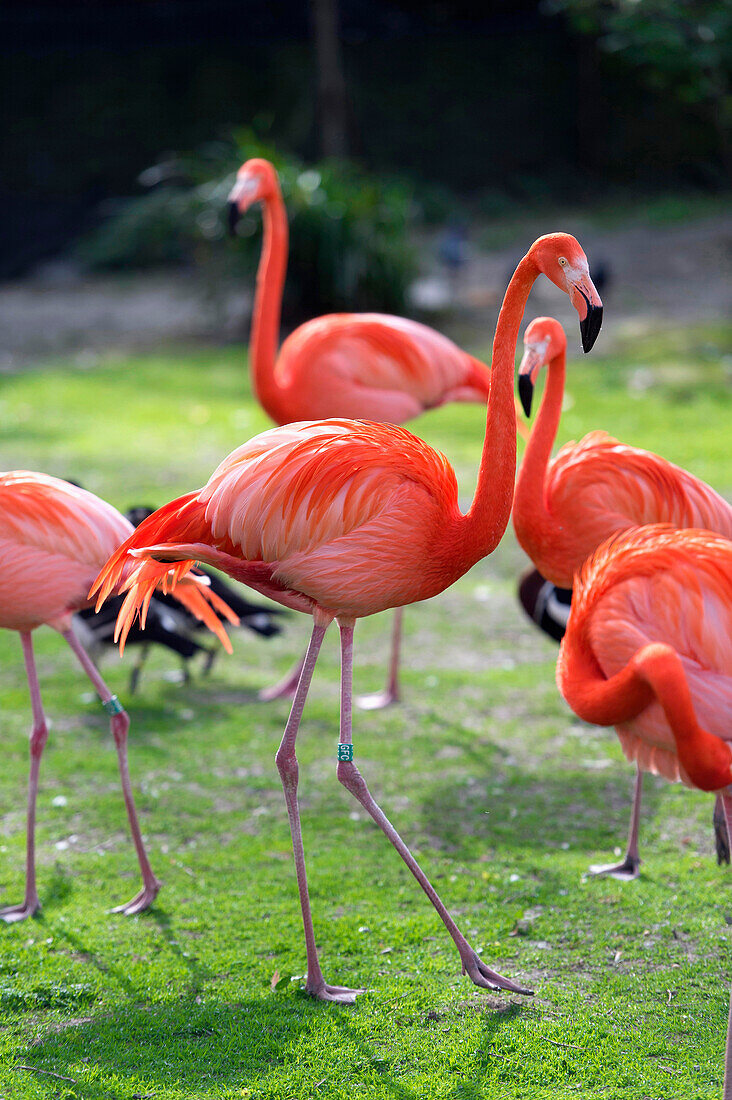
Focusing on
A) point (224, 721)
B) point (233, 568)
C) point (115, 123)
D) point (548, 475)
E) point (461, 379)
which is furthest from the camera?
point (115, 123)

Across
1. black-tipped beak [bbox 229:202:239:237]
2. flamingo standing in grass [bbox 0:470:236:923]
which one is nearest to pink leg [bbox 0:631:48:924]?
flamingo standing in grass [bbox 0:470:236:923]

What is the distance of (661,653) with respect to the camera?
2357mm

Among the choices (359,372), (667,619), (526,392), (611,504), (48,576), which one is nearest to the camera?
(667,619)

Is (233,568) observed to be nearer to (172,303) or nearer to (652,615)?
(652,615)

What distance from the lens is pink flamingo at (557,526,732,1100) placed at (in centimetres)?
235

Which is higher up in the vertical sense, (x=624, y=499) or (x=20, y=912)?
(x=624, y=499)

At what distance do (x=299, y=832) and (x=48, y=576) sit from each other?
1070 millimetres

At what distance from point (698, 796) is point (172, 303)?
12.2 m

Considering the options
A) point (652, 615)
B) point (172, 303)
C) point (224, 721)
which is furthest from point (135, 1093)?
point (172, 303)

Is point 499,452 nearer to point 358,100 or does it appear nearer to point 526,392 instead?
point 526,392

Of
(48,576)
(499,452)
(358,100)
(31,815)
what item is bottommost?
(31,815)

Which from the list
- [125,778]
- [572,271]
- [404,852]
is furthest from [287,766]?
[572,271]

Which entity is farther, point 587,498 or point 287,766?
point 587,498

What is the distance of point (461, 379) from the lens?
525 centimetres
